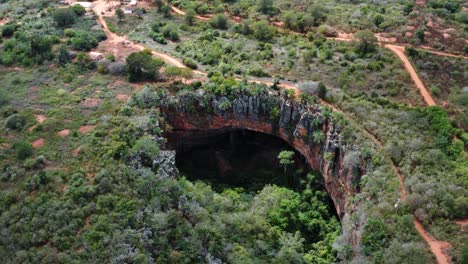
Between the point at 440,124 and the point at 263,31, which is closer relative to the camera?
the point at 440,124

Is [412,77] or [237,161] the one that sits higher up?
[412,77]

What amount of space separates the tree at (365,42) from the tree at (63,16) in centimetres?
4385

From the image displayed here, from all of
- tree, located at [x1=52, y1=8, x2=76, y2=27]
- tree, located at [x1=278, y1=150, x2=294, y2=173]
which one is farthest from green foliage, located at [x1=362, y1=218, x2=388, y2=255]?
tree, located at [x1=52, y1=8, x2=76, y2=27]

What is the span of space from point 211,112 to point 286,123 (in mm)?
9351

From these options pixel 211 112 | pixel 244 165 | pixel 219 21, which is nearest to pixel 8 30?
pixel 219 21

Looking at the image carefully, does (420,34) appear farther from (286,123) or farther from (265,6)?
(286,123)

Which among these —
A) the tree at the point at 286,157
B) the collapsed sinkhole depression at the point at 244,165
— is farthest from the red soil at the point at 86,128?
the tree at the point at 286,157

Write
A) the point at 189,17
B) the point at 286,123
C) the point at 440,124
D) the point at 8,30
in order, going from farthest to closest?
the point at 189,17 < the point at 8,30 < the point at 286,123 < the point at 440,124

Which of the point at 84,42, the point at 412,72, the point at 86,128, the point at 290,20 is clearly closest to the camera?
the point at 86,128

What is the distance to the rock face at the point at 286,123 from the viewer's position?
5725 cm

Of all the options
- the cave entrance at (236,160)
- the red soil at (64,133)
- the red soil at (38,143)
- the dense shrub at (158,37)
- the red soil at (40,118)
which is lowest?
the cave entrance at (236,160)

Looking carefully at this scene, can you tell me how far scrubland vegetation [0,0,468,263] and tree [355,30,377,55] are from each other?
185 millimetres

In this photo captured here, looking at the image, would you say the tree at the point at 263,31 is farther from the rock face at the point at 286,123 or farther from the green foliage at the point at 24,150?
the green foliage at the point at 24,150

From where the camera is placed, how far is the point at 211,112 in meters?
64.3
